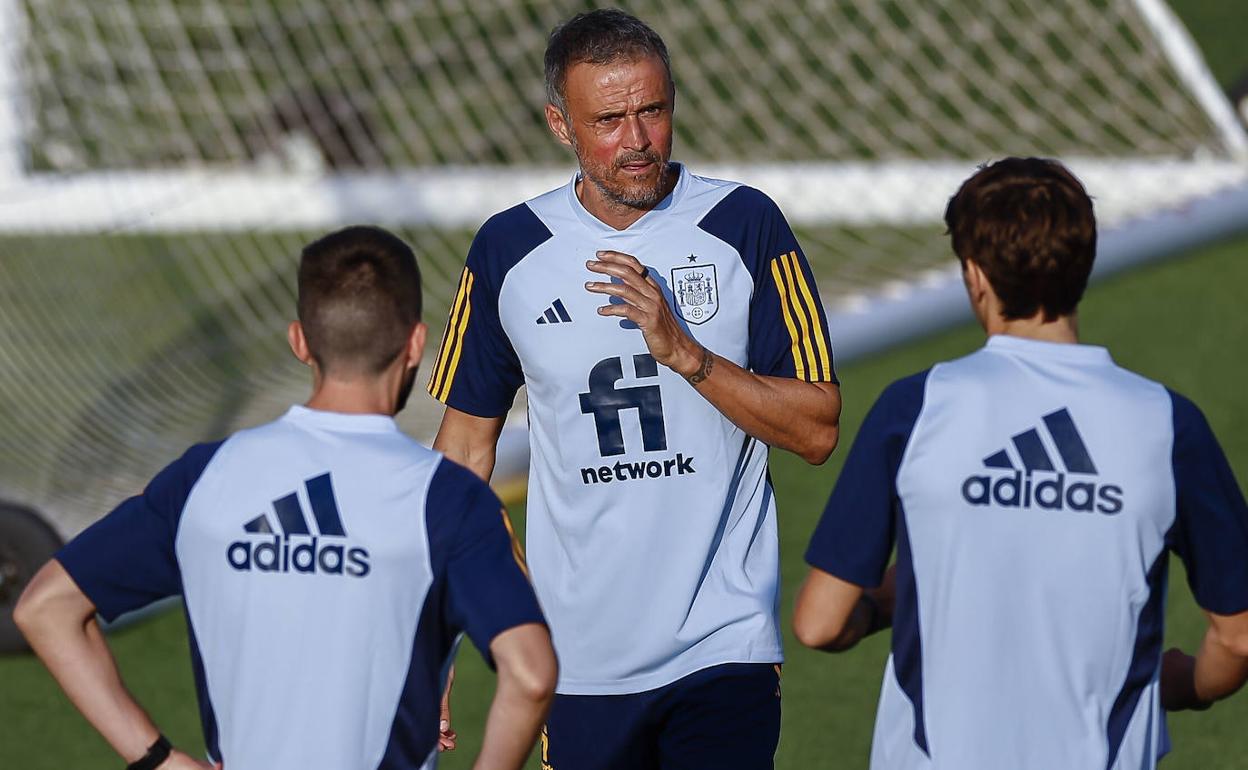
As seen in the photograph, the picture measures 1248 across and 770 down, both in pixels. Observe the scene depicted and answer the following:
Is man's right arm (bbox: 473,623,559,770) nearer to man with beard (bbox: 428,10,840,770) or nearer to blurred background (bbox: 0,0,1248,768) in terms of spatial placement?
man with beard (bbox: 428,10,840,770)

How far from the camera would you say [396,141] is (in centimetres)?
1090

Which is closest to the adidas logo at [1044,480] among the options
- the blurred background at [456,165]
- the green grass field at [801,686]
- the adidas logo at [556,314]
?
the adidas logo at [556,314]

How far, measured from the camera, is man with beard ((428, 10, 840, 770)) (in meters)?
3.60

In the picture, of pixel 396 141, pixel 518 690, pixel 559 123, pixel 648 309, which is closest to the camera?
pixel 518 690

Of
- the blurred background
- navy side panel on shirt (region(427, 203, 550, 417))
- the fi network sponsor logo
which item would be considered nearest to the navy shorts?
the fi network sponsor logo

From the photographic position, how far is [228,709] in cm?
283

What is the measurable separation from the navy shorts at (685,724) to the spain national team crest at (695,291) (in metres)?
0.66

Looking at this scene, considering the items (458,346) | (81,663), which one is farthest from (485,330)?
(81,663)

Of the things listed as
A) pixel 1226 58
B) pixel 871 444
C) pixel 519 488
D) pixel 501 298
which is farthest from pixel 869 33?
pixel 871 444

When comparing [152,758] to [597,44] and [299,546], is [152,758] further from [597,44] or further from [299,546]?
[597,44]

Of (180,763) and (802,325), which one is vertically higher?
(802,325)

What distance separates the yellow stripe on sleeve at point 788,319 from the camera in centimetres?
362

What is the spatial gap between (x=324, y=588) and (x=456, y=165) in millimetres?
7965

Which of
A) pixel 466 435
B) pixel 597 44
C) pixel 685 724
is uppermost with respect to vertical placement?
pixel 597 44
